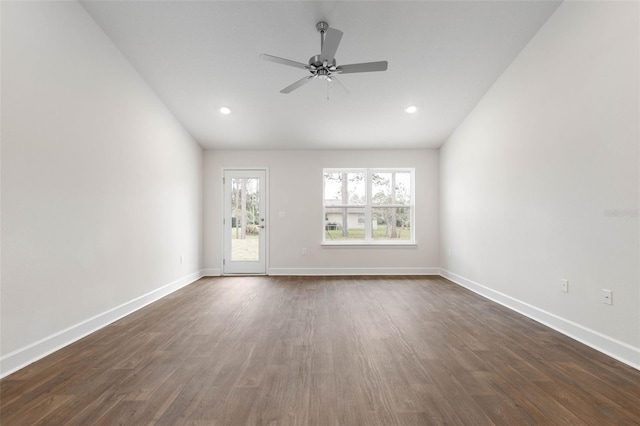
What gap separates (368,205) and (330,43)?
12.7 ft

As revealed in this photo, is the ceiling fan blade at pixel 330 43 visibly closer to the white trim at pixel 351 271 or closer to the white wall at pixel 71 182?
the white wall at pixel 71 182

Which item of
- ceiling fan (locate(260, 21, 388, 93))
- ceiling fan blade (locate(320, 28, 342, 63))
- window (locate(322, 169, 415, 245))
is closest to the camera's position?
ceiling fan blade (locate(320, 28, 342, 63))

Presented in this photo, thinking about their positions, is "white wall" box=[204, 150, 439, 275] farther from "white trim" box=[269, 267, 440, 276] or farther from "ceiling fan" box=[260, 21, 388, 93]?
"ceiling fan" box=[260, 21, 388, 93]

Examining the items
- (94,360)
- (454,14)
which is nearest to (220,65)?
(454,14)

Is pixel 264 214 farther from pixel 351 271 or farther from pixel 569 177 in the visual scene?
pixel 569 177

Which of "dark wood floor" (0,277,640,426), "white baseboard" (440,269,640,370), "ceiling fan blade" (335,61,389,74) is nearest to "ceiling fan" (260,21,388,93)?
"ceiling fan blade" (335,61,389,74)

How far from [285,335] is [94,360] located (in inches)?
57.6

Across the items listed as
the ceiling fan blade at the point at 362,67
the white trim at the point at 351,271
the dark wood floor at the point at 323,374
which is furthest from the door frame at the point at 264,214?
the ceiling fan blade at the point at 362,67

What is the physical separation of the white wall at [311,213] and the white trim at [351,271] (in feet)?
0.06

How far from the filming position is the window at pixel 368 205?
6.18 m

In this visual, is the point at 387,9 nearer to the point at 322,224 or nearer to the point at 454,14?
the point at 454,14

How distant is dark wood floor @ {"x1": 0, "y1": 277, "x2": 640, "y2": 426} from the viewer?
5.46ft

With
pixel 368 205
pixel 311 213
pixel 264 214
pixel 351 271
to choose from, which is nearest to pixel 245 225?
pixel 264 214

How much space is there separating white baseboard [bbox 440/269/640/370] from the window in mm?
2203
